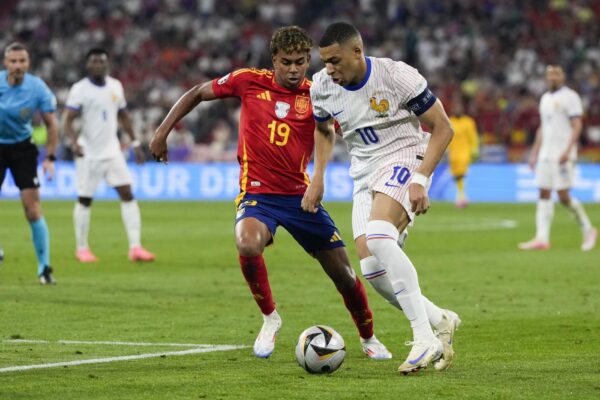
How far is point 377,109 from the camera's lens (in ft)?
24.2

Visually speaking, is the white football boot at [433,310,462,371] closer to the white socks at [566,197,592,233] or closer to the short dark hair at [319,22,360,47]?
the short dark hair at [319,22,360,47]

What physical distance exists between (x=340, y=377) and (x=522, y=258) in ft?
31.0

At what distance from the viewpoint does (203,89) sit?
8164 mm

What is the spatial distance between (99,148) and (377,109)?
30.4ft

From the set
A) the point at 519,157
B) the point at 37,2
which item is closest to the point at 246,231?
the point at 519,157

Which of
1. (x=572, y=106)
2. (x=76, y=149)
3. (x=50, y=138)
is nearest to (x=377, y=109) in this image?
(x=50, y=138)

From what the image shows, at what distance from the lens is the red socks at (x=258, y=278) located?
8.05 metres

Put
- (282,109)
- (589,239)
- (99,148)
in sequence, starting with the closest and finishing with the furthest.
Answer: (282,109) → (99,148) → (589,239)

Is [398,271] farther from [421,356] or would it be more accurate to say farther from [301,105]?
[301,105]

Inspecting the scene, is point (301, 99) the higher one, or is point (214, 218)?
point (301, 99)

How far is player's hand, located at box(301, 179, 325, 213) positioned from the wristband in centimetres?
84

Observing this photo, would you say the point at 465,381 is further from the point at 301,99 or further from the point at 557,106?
the point at 557,106

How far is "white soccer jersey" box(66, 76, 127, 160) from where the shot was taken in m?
15.8

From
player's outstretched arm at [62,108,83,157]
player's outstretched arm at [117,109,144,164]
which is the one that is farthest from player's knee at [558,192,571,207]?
player's outstretched arm at [62,108,83,157]
